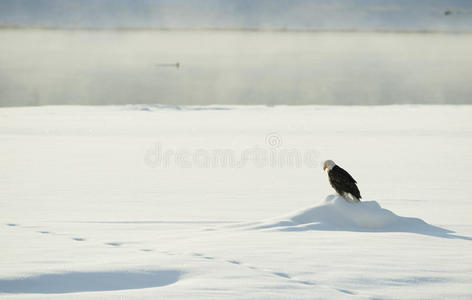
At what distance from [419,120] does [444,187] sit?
72.6ft

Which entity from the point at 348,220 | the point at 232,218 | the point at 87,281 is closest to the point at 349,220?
the point at 348,220

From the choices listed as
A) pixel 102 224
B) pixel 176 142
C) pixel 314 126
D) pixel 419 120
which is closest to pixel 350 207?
pixel 102 224

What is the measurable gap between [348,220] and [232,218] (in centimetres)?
205

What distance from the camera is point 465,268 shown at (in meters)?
6.48

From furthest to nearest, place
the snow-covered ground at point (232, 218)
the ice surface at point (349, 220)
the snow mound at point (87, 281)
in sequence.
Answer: the ice surface at point (349, 220)
the snow-covered ground at point (232, 218)
the snow mound at point (87, 281)

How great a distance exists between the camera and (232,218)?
32.7 ft

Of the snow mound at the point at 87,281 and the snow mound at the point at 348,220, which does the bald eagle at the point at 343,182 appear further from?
the snow mound at the point at 87,281

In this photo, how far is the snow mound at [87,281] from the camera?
5.81 m

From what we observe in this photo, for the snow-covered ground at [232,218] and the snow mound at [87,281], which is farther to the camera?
the snow-covered ground at [232,218]

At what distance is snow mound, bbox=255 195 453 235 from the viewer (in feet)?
27.5

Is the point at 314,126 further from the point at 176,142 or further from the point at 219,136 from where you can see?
the point at 176,142

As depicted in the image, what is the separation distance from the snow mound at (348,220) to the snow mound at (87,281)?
250 cm

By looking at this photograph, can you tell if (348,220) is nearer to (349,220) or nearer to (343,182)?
(349,220)

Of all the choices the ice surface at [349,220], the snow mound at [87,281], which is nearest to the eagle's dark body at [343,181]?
the ice surface at [349,220]
